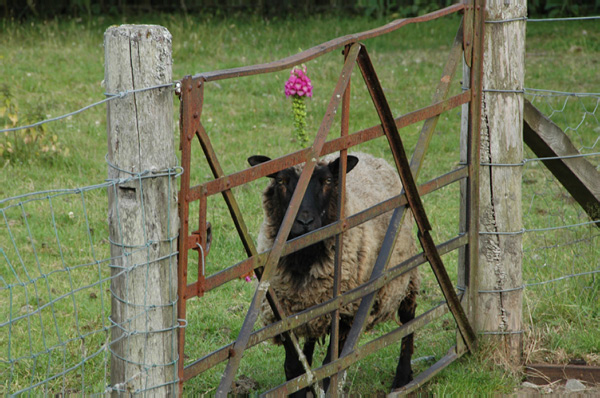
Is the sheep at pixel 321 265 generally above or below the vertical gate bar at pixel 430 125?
below

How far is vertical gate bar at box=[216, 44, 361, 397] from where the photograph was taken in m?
3.05

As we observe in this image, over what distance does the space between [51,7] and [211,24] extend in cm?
420

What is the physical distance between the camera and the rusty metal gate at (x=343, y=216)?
A: 9.14ft

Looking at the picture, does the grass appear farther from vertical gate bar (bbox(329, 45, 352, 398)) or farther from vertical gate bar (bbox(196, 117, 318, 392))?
vertical gate bar (bbox(329, 45, 352, 398))

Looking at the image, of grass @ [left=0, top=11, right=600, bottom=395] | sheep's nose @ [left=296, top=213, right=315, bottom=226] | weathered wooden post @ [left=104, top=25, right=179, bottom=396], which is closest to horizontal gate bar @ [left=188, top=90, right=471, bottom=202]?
weathered wooden post @ [left=104, top=25, right=179, bottom=396]

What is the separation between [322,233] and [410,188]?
650mm

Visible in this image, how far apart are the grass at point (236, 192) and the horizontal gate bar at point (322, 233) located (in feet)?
1.67

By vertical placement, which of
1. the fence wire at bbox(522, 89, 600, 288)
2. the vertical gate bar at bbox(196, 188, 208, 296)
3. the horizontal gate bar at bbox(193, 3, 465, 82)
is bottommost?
the fence wire at bbox(522, 89, 600, 288)

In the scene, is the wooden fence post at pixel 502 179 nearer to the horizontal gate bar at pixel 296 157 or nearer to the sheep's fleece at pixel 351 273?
the horizontal gate bar at pixel 296 157

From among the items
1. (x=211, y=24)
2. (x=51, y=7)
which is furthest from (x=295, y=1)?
(x=51, y=7)

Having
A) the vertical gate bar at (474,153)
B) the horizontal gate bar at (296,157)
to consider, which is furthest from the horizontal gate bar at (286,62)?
the vertical gate bar at (474,153)

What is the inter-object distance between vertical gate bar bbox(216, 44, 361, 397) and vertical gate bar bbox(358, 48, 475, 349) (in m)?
0.19

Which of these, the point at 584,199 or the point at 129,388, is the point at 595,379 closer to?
the point at 584,199

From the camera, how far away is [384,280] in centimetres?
376
